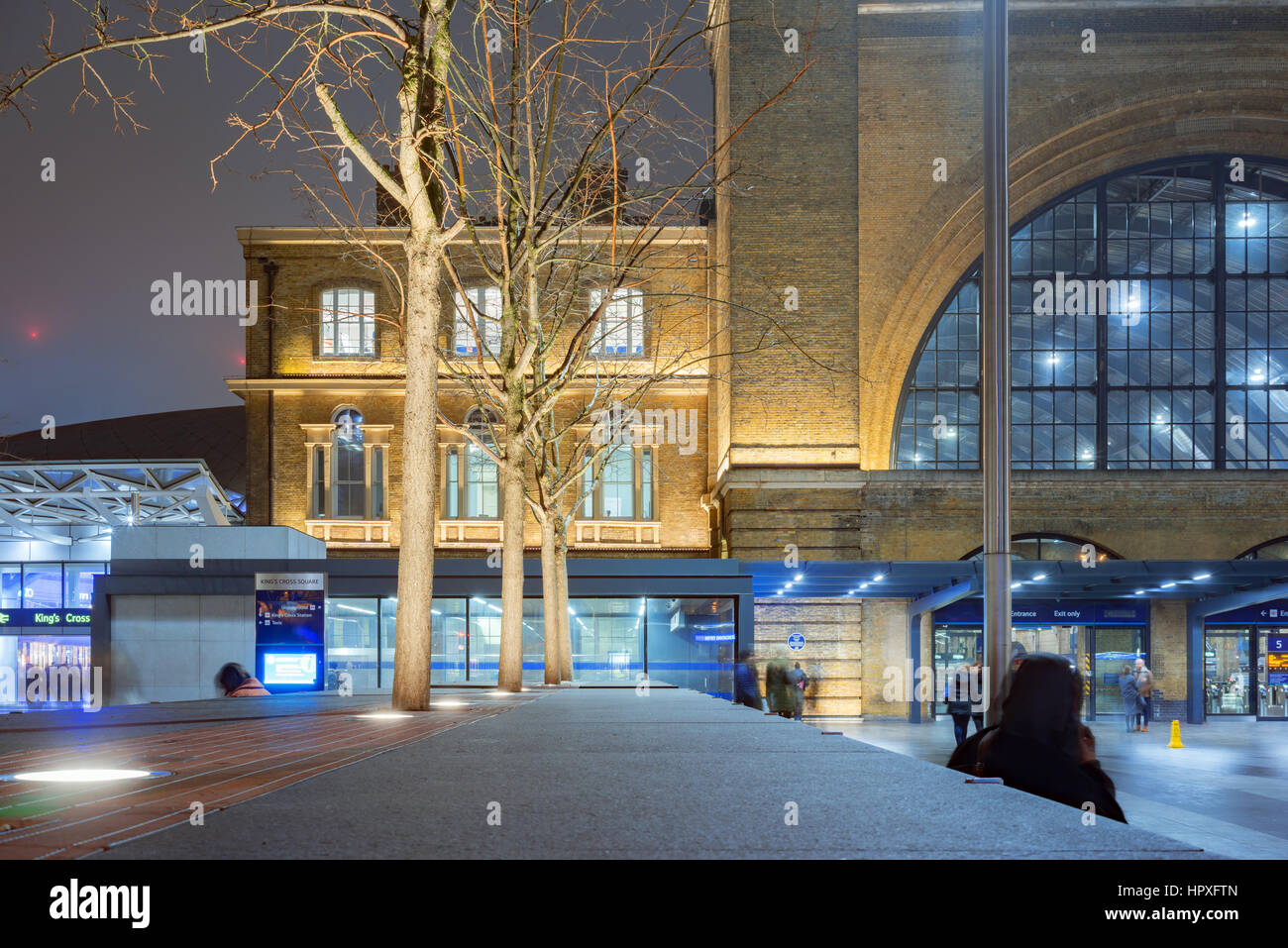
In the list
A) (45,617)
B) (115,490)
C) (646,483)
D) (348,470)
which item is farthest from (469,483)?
(45,617)

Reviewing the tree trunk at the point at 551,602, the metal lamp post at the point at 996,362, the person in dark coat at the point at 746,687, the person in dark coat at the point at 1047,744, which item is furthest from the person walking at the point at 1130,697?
the person in dark coat at the point at 1047,744

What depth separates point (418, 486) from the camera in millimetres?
11000

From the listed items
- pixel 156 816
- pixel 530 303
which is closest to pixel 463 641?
pixel 530 303

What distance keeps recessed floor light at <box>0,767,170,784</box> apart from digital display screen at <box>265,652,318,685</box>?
20072mm

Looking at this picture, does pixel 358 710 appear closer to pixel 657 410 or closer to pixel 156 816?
pixel 156 816

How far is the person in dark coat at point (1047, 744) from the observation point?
6270 mm

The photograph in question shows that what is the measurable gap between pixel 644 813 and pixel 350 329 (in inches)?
1503

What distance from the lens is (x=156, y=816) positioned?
A: 12.2 ft

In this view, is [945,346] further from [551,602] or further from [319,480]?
[319,480]

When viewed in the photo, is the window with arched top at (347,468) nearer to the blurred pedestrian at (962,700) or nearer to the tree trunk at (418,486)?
the blurred pedestrian at (962,700)

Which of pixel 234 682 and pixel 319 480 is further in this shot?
pixel 319 480

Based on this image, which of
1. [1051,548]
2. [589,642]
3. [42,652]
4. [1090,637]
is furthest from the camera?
[42,652]

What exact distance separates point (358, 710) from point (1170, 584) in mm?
25063

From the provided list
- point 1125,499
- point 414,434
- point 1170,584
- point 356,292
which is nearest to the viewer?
point 414,434
